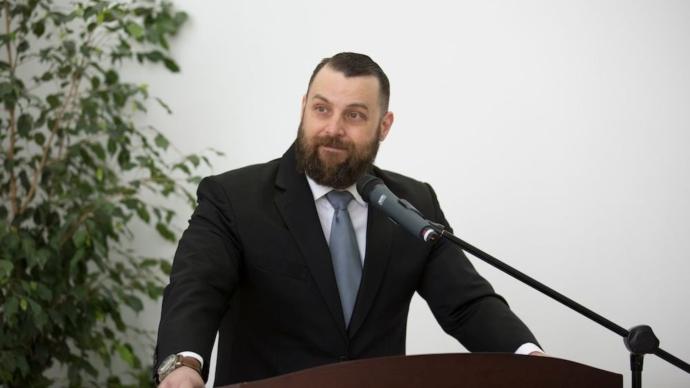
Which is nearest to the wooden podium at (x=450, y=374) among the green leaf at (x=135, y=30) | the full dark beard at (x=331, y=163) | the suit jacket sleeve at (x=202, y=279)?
the suit jacket sleeve at (x=202, y=279)

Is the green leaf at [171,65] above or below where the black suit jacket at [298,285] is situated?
above

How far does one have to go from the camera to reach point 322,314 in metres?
2.16

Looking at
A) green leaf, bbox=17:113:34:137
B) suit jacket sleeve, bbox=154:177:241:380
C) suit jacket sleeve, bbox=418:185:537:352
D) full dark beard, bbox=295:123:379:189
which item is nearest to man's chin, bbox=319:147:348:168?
full dark beard, bbox=295:123:379:189

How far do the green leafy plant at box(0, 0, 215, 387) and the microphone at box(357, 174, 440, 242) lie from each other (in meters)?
1.63

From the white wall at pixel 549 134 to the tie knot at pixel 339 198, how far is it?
1.31 meters

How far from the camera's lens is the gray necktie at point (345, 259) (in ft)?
7.25

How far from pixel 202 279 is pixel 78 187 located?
1.64m

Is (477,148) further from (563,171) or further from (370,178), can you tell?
(370,178)

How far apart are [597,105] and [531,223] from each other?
524 mm

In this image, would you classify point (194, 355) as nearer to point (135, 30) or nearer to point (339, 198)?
point (339, 198)

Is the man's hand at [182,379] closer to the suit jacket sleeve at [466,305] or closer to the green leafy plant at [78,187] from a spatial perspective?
the suit jacket sleeve at [466,305]

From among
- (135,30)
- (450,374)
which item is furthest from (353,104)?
(135,30)

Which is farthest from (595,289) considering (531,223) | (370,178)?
(370,178)

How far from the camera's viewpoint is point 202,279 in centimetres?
196
